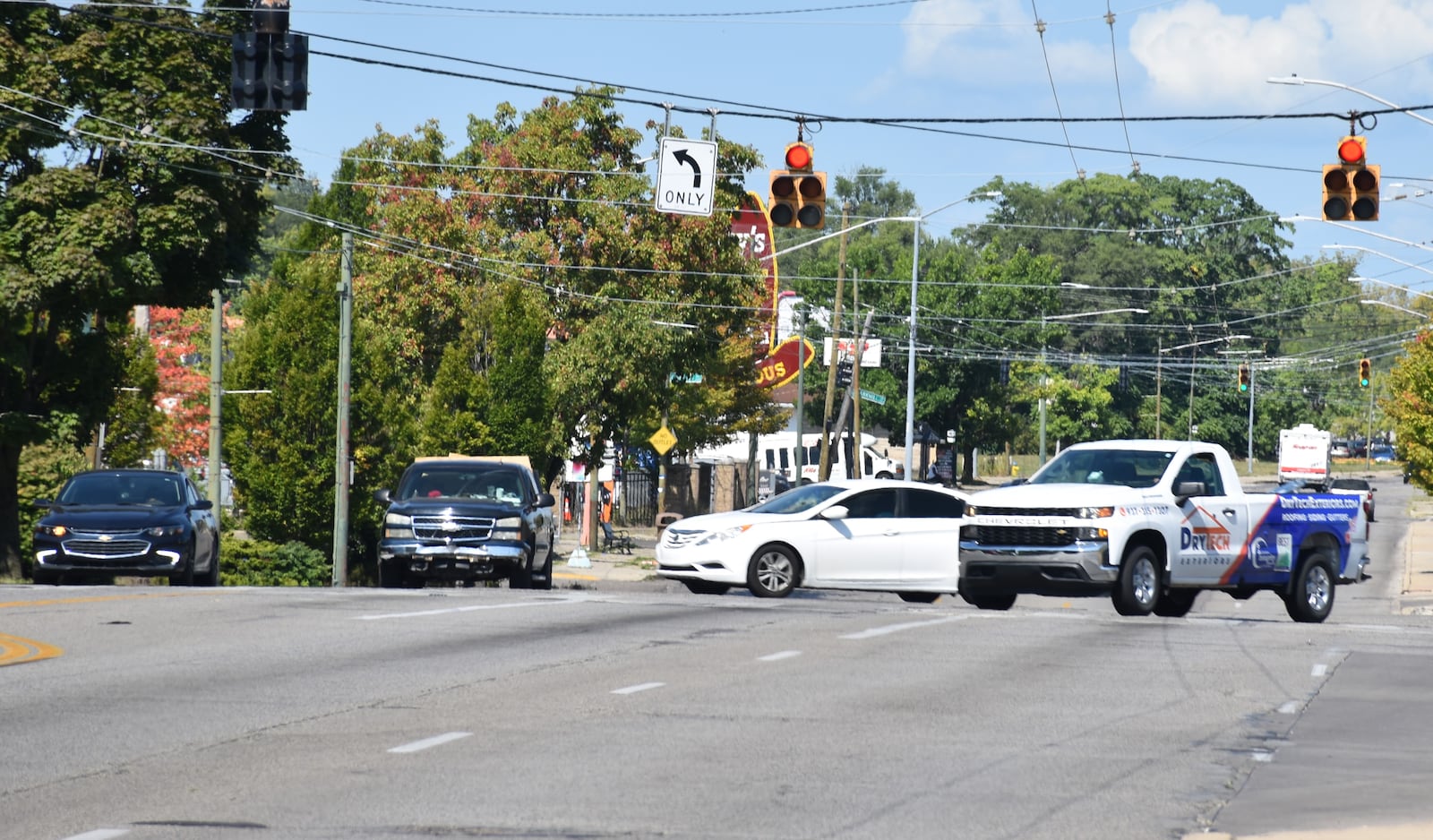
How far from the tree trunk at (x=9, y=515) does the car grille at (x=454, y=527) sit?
10122 mm

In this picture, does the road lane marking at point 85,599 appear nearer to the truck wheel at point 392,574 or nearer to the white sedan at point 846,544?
the truck wheel at point 392,574

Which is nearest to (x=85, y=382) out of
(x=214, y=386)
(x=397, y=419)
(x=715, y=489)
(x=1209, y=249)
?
(x=214, y=386)

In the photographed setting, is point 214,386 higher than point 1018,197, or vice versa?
point 1018,197

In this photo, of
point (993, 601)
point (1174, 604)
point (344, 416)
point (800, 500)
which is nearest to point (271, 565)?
point (344, 416)

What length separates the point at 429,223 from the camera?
50.0 m

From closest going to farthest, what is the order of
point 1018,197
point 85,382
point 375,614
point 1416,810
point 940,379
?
point 1416,810 → point 375,614 → point 85,382 → point 940,379 → point 1018,197

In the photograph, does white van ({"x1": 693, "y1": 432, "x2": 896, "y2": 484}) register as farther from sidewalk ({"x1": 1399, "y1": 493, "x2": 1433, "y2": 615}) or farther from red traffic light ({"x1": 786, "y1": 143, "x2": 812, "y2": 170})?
red traffic light ({"x1": 786, "y1": 143, "x2": 812, "y2": 170})

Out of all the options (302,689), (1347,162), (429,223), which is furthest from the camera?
(429,223)

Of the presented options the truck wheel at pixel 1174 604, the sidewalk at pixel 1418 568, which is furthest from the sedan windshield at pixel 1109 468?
the sidewalk at pixel 1418 568

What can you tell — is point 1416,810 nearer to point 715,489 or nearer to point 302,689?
point 302,689

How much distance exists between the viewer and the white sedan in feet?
80.7

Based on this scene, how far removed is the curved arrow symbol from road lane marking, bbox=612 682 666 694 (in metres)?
16.5

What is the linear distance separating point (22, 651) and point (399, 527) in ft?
36.0

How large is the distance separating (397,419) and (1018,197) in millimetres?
103759
